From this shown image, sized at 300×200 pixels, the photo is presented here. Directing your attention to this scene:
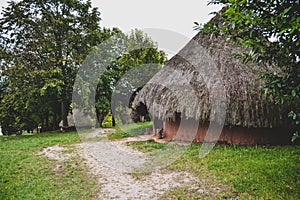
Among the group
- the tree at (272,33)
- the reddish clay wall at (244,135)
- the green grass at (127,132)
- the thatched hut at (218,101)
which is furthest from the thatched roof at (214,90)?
the green grass at (127,132)

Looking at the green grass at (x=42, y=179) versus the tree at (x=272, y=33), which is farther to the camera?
the green grass at (x=42, y=179)

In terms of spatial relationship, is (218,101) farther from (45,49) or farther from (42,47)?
(42,47)

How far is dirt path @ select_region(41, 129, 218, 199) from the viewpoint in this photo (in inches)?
151

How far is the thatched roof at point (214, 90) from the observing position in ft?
19.5

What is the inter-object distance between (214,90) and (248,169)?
2.54m

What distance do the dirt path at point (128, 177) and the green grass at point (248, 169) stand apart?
0.83ft

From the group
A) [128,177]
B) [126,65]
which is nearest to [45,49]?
[126,65]

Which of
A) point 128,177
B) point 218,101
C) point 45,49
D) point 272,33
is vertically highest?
point 45,49

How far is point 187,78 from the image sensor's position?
7.25 metres

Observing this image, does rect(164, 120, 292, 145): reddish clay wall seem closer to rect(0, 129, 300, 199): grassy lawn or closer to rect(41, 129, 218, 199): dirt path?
rect(0, 129, 300, 199): grassy lawn

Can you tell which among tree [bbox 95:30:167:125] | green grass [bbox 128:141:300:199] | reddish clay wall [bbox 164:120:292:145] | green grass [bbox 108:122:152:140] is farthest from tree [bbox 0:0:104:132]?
green grass [bbox 128:141:300:199]

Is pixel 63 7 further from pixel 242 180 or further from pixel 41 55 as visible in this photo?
pixel 242 180

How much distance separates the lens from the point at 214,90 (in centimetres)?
634

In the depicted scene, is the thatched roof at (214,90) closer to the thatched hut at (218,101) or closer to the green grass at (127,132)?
the thatched hut at (218,101)
